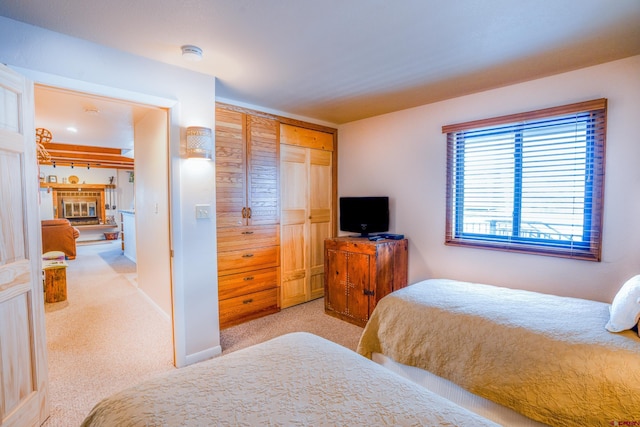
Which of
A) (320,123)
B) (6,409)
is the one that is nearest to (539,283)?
(320,123)

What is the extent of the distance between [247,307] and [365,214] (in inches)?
70.0

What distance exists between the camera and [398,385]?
1.17 metres

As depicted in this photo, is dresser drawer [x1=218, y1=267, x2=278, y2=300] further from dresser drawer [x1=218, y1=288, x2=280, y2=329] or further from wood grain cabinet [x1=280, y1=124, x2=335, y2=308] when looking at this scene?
wood grain cabinet [x1=280, y1=124, x2=335, y2=308]

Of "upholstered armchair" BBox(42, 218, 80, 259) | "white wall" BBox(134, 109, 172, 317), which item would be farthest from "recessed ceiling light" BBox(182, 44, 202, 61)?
"upholstered armchair" BBox(42, 218, 80, 259)

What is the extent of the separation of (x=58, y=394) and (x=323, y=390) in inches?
87.6

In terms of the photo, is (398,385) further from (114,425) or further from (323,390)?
(114,425)

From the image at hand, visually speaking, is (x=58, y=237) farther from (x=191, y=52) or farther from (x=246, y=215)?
(x=191, y=52)

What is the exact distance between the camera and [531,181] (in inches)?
107

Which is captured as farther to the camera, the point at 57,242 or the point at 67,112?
the point at 57,242

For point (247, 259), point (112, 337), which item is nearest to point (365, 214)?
point (247, 259)

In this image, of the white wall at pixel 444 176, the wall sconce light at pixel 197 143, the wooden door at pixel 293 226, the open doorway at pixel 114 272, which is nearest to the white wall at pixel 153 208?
the open doorway at pixel 114 272

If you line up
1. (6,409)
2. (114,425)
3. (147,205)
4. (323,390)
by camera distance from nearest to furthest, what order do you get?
1. (114,425)
2. (323,390)
3. (6,409)
4. (147,205)

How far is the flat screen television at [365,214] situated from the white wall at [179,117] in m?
1.81

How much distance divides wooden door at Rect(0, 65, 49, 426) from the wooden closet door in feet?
4.68
